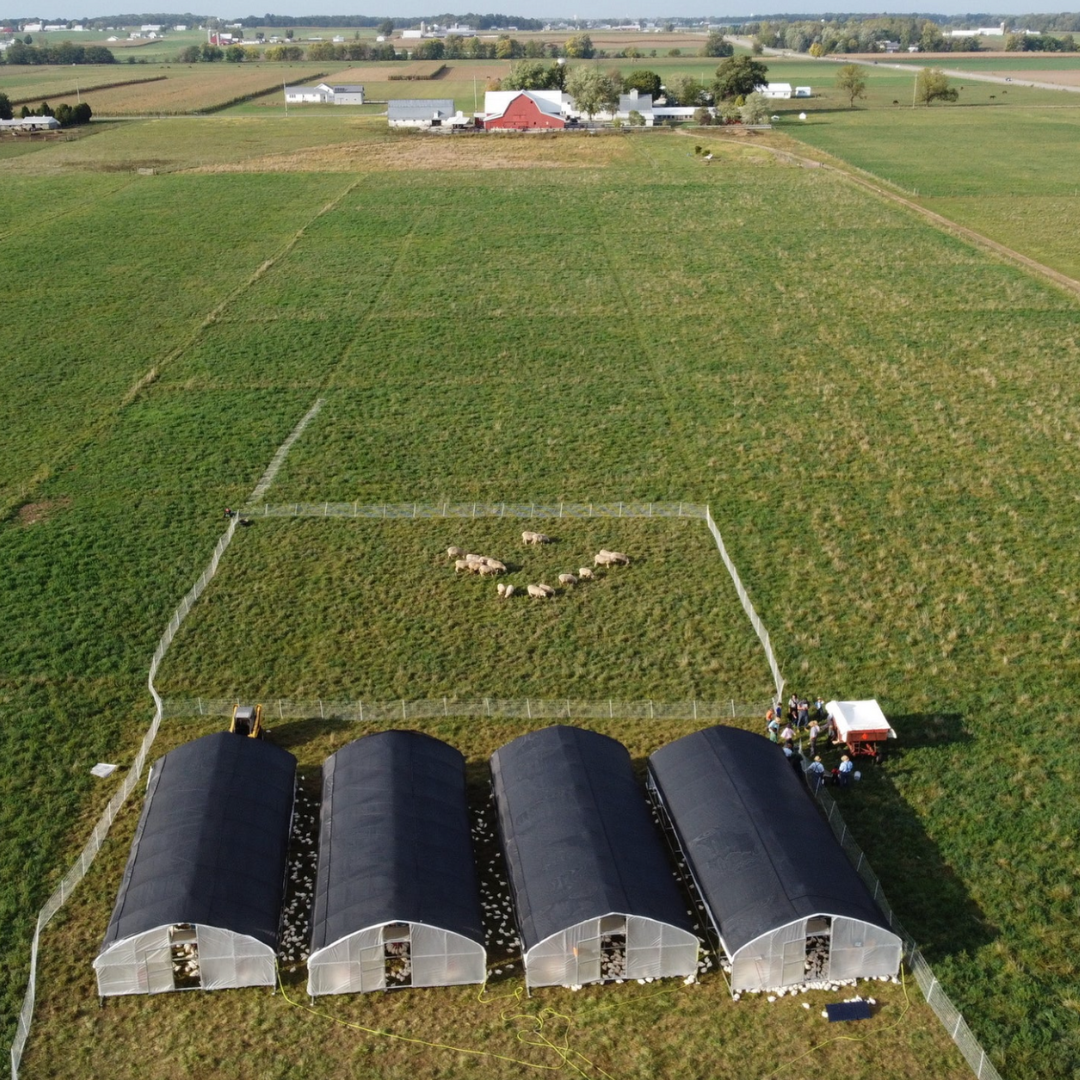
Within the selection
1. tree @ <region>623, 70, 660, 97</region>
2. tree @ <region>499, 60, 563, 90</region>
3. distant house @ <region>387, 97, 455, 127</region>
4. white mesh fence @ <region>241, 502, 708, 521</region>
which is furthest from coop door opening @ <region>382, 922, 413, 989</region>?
tree @ <region>499, 60, 563, 90</region>

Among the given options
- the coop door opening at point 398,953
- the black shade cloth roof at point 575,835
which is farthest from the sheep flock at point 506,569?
the coop door opening at point 398,953

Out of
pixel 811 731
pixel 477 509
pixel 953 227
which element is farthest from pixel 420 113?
pixel 811 731

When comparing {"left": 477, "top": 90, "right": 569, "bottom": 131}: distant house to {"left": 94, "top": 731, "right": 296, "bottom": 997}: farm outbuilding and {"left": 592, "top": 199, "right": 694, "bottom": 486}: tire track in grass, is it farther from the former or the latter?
{"left": 94, "top": 731, "right": 296, "bottom": 997}: farm outbuilding

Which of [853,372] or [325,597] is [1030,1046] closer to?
[325,597]

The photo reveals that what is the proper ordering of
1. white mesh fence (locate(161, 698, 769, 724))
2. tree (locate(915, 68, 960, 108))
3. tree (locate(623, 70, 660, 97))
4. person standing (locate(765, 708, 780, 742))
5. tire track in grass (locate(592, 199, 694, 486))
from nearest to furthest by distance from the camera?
person standing (locate(765, 708, 780, 742)) < white mesh fence (locate(161, 698, 769, 724)) < tire track in grass (locate(592, 199, 694, 486)) < tree (locate(623, 70, 660, 97)) < tree (locate(915, 68, 960, 108))

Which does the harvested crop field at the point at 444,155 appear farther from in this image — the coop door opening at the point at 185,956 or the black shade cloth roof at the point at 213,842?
the coop door opening at the point at 185,956
